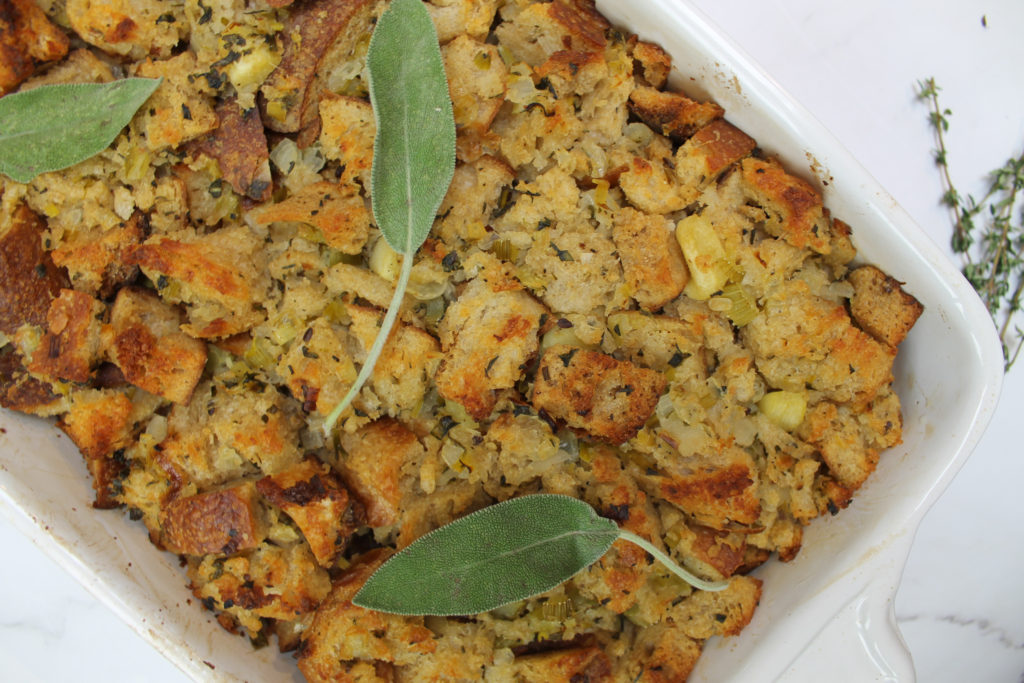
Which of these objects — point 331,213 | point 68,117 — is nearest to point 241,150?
point 331,213

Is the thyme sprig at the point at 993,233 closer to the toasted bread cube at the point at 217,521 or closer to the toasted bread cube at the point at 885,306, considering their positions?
the toasted bread cube at the point at 885,306

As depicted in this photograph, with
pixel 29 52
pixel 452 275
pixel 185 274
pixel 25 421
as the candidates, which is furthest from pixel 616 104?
pixel 25 421

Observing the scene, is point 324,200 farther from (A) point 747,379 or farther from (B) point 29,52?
(A) point 747,379

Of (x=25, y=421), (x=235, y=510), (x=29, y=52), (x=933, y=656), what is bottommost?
(x=25, y=421)

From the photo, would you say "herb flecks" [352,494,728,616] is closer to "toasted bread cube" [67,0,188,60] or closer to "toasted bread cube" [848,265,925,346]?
"toasted bread cube" [848,265,925,346]

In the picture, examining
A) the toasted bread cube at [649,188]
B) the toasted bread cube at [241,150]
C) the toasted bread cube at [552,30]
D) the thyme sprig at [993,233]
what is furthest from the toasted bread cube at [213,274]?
the thyme sprig at [993,233]

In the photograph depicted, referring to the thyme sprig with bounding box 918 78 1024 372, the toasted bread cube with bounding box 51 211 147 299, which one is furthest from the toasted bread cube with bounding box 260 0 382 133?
the thyme sprig with bounding box 918 78 1024 372

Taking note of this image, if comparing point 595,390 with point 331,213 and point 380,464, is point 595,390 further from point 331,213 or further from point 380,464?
point 331,213
